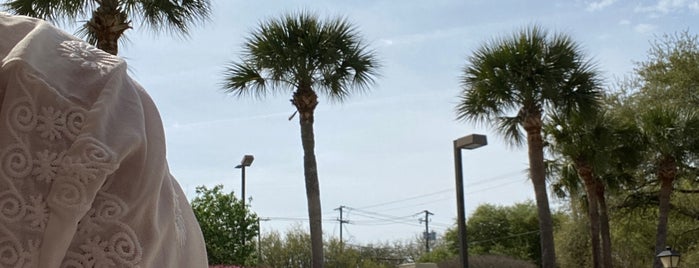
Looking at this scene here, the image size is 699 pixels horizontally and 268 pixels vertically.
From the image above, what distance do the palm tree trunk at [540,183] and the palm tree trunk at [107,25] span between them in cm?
1025

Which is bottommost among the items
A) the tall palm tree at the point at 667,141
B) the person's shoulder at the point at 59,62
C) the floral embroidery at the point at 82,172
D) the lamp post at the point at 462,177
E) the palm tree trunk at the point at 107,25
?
the floral embroidery at the point at 82,172

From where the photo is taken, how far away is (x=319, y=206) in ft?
51.9

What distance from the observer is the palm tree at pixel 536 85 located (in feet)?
61.9

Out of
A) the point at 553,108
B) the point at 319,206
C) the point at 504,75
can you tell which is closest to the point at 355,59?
the point at 319,206

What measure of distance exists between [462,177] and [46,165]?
1338 centimetres

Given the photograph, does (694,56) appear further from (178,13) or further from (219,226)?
(178,13)

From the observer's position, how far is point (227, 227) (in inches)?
812

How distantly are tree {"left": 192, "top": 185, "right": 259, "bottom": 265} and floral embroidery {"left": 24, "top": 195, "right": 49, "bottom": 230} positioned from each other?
18838 mm

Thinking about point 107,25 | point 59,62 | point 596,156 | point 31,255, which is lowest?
point 31,255

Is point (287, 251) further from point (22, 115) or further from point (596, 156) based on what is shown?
point (22, 115)

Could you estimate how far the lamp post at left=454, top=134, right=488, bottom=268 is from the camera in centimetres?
1422

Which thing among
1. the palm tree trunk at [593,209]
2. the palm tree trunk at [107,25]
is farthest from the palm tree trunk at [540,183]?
the palm tree trunk at [107,25]

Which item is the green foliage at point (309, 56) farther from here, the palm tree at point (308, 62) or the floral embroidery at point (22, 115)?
the floral embroidery at point (22, 115)

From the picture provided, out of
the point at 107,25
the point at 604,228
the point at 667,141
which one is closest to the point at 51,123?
the point at 107,25
